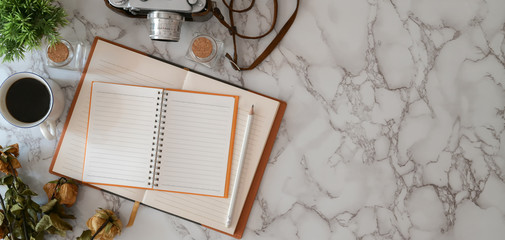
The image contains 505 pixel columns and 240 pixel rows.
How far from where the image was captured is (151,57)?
1002mm

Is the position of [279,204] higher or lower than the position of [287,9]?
lower

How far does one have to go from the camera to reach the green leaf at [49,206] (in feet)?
3.09

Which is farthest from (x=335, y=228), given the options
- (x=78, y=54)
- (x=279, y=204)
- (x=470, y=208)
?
(x=78, y=54)

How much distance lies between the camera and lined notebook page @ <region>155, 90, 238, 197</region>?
988mm

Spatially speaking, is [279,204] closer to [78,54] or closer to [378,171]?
[378,171]

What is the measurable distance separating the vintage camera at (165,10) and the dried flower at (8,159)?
1.32 ft

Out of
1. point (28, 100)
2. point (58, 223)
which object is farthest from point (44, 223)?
point (28, 100)

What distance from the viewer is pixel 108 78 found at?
1005 mm

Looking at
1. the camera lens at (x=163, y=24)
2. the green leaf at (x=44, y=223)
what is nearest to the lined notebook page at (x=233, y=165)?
the camera lens at (x=163, y=24)

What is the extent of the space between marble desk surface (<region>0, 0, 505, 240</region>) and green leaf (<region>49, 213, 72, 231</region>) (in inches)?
2.6

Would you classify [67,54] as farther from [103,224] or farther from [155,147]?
[103,224]

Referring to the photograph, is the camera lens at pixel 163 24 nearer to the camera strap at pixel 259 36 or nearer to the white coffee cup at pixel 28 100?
the camera strap at pixel 259 36

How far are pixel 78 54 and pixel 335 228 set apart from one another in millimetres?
739

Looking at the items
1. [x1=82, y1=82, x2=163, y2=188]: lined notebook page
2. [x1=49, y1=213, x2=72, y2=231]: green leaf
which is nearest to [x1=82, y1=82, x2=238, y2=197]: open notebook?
[x1=82, y1=82, x2=163, y2=188]: lined notebook page
